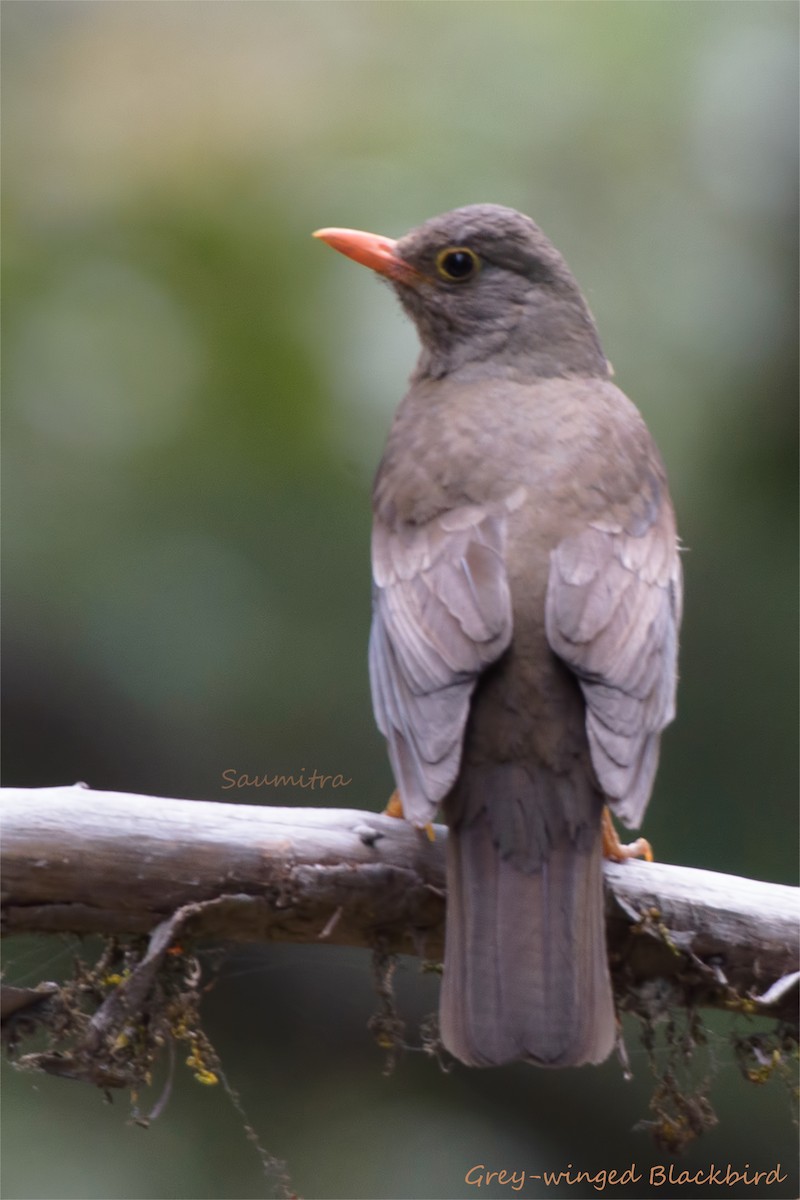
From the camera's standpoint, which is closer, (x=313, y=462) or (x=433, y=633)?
(x=433, y=633)

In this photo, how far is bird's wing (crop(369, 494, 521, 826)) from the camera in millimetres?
2627

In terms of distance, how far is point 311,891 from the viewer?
2.69m

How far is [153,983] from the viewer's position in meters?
2.67

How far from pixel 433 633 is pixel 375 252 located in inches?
56.8

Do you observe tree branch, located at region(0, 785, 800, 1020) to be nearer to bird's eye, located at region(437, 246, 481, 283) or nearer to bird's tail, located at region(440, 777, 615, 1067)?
bird's tail, located at region(440, 777, 615, 1067)

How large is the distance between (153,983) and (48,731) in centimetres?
128

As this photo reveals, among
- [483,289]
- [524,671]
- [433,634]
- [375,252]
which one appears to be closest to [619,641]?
[524,671]

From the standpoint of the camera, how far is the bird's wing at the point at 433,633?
2.63 m

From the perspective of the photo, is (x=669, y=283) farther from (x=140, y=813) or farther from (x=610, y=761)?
(x=140, y=813)

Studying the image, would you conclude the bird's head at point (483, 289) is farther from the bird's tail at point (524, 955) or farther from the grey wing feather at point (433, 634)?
the bird's tail at point (524, 955)
